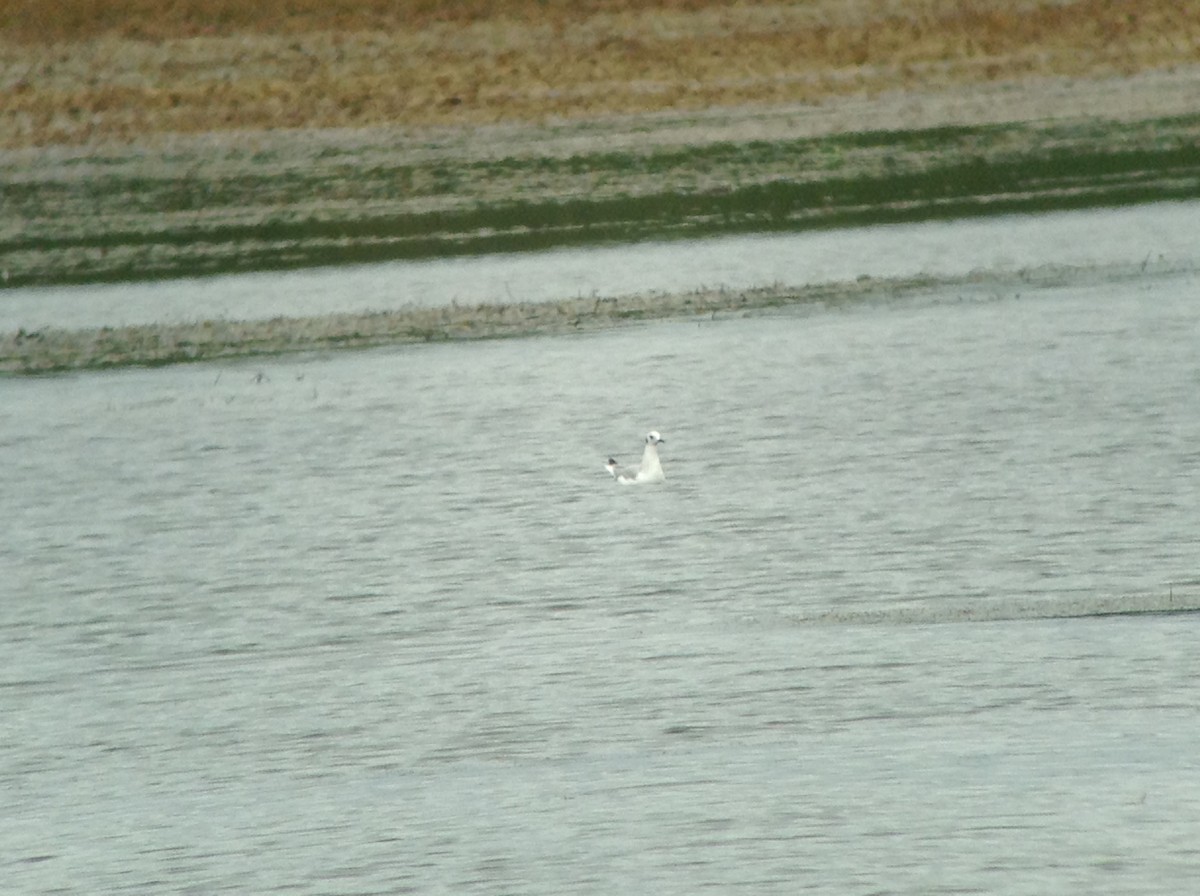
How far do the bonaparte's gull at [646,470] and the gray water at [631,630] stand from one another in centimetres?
11

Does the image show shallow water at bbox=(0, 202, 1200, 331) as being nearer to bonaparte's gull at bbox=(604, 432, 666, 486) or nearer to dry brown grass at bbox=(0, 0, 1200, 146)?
bonaparte's gull at bbox=(604, 432, 666, 486)

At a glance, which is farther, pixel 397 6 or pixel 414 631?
pixel 397 6

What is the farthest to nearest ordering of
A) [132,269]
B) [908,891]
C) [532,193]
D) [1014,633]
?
[532,193] → [132,269] → [1014,633] → [908,891]

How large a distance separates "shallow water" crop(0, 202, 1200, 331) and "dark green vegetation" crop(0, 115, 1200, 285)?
59 cm

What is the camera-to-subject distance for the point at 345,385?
16.0 metres

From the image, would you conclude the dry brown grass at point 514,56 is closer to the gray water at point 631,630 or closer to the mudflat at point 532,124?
the mudflat at point 532,124

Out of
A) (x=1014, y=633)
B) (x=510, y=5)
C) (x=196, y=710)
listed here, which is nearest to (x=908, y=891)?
(x=1014, y=633)

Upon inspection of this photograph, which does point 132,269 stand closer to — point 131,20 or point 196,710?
point 196,710

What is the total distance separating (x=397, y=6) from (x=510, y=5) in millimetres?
1724

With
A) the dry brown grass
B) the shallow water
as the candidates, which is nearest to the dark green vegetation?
the shallow water

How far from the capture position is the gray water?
24.6ft

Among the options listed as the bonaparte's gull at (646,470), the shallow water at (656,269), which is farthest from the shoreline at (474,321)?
the bonaparte's gull at (646,470)

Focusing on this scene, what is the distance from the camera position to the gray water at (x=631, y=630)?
7.51 metres

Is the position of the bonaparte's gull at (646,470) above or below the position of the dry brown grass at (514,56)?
above
